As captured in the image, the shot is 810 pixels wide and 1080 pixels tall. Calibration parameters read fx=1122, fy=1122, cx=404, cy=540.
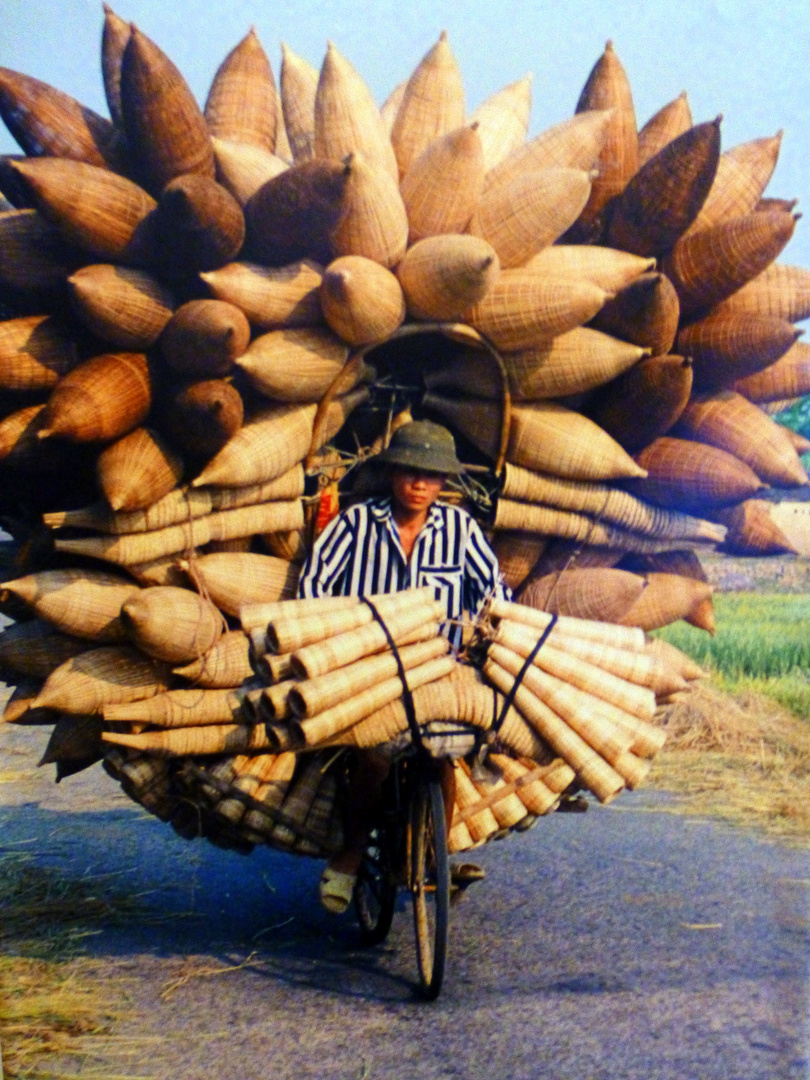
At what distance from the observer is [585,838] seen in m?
5.96

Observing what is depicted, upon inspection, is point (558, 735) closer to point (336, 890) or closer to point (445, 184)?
point (336, 890)

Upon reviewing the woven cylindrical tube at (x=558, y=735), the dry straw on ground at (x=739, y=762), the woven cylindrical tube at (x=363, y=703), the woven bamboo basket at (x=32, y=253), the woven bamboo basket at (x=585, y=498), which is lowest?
the dry straw on ground at (x=739, y=762)

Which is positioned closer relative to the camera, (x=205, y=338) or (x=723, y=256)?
(x=205, y=338)

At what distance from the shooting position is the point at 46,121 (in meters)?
3.42

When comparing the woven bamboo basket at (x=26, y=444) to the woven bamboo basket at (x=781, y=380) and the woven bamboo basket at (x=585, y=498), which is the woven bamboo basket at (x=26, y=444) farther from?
the woven bamboo basket at (x=781, y=380)

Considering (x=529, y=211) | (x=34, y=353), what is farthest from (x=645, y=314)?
(x=34, y=353)

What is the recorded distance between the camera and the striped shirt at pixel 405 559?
389 cm

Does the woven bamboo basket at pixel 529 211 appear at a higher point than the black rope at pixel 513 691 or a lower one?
higher

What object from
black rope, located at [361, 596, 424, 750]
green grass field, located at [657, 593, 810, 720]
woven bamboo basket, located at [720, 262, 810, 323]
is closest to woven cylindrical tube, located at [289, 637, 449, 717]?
black rope, located at [361, 596, 424, 750]

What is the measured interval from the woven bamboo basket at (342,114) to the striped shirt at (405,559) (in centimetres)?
117

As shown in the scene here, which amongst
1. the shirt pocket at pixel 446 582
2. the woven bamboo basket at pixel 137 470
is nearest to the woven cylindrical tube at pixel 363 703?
the shirt pocket at pixel 446 582

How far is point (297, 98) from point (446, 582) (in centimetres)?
196

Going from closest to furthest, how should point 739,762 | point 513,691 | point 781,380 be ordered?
1. point 513,691
2. point 781,380
3. point 739,762

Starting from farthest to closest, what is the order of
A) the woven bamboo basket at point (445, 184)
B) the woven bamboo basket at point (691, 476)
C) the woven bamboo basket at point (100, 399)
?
the woven bamboo basket at point (691, 476) → the woven bamboo basket at point (445, 184) → the woven bamboo basket at point (100, 399)
